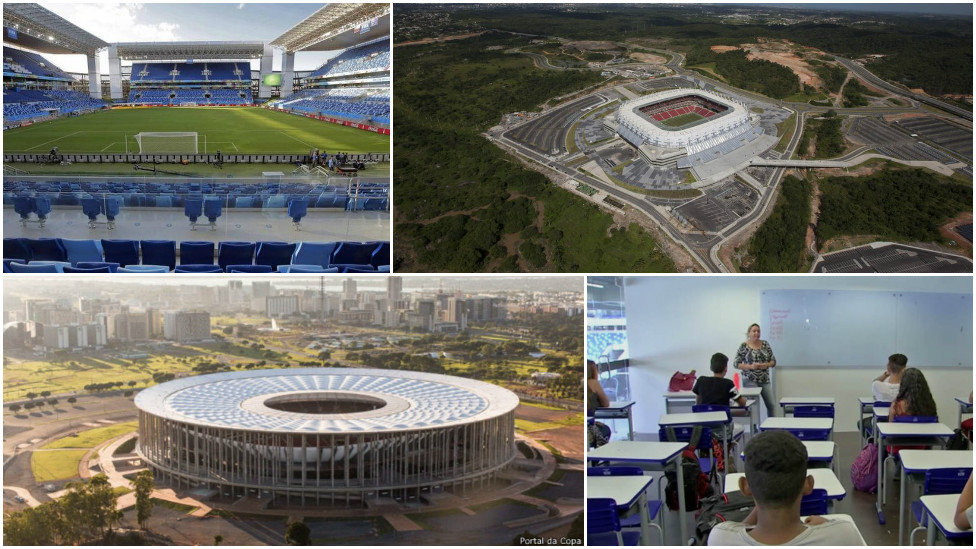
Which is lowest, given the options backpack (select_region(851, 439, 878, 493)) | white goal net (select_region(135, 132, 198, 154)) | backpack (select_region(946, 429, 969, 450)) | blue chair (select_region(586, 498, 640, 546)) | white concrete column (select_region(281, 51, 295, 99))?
backpack (select_region(851, 439, 878, 493))

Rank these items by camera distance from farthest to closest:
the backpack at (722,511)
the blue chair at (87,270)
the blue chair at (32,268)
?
1. the blue chair at (87,270)
2. the blue chair at (32,268)
3. the backpack at (722,511)

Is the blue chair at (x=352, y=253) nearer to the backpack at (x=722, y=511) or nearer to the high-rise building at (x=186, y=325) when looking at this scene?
the high-rise building at (x=186, y=325)

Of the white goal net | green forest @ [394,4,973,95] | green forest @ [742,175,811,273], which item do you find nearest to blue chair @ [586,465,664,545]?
green forest @ [742,175,811,273]

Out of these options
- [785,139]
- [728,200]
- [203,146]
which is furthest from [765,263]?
[203,146]

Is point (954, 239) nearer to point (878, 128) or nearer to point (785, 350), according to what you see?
point (878, 128)

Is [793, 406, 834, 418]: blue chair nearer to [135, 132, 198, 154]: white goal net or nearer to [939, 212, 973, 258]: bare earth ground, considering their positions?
[939, 212, 973, 258]: bare earth ground

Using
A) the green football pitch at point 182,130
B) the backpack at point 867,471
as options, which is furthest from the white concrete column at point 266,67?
the backpack at point 867,471
